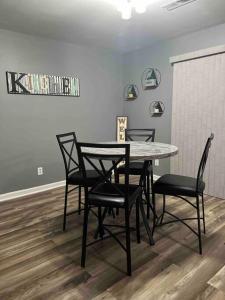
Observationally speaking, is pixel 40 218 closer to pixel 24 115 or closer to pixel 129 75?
pixel 24 115

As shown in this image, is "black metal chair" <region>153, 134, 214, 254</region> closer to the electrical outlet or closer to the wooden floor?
the wooden floor

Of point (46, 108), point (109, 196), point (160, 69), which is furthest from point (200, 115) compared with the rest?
point (46, 108)

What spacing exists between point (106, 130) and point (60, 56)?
1.46 meters

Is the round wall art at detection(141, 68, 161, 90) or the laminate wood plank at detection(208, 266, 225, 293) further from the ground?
the round wall art at detection(141, 68, 161, 90)

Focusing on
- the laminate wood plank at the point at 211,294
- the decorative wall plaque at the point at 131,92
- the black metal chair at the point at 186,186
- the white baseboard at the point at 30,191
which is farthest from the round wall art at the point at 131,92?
the laminate wood plank at the point at 211,294

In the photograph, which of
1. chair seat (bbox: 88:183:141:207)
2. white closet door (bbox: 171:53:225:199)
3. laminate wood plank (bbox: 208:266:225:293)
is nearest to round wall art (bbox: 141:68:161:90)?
white closet door (bbox: 171:53:225:199)

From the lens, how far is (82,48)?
3.73m

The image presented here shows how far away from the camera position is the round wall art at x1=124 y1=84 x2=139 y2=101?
4137 millimetres

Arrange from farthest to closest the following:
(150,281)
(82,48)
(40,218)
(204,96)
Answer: (82,48) → (204,96) → (40,218) → (150,281)

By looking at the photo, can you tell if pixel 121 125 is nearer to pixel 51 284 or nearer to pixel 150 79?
pixel 150 79

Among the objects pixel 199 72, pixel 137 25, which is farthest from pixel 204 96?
pixel 137 25

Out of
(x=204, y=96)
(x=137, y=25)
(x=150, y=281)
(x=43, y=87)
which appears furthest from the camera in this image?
(x=43, y=87)

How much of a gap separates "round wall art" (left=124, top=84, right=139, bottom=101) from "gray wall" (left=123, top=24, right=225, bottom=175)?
2.9 inches

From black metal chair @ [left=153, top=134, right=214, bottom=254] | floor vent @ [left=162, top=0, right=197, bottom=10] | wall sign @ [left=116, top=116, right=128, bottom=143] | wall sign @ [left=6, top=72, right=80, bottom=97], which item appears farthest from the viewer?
wall sign @ [left=116, top=116, right=128, bottom=143]
